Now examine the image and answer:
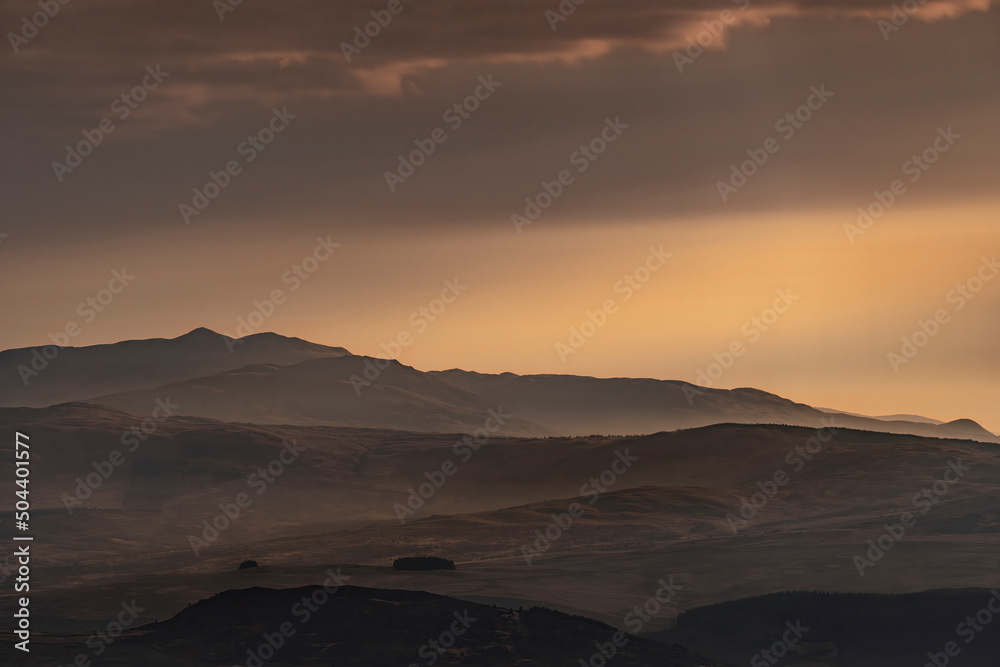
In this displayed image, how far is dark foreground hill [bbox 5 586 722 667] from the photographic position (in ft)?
126

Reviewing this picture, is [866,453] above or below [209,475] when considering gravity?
above

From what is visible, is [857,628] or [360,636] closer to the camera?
[360,636]

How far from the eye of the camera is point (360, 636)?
40.5 metres

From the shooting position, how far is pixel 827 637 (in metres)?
45.8

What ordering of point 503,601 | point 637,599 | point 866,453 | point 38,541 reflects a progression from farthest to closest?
point 866,453 → point 38,541 → point 637,599 → point 503,601

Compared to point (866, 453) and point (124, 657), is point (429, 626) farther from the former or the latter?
point (866, 453)

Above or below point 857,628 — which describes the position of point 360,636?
below

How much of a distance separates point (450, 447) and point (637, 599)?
10065 cm

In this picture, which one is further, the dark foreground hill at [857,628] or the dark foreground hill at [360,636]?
the dark foreground hill at [857,628]

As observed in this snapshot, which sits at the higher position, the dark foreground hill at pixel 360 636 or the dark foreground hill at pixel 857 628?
the dark foreground hill at pixel 857 628

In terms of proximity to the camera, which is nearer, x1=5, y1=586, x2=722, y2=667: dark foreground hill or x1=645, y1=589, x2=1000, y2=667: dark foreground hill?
x1=5, y1=586, x2=722, y2=667: dark foreground hill

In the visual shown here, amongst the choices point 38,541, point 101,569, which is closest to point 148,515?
point 38,541

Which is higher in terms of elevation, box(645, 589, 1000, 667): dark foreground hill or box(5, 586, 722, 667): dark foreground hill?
box(645, 589, 1000, 667): dark foreground hill

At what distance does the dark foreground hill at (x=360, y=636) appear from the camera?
38375 mm
